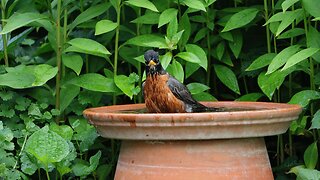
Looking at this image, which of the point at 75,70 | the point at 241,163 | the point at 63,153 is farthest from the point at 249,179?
the point at 75,70

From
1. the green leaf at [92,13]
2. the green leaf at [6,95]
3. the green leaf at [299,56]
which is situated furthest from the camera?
the green leaf at [6,95]

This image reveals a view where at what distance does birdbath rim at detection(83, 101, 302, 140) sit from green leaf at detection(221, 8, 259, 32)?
757 millimetres

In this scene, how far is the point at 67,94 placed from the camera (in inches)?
156

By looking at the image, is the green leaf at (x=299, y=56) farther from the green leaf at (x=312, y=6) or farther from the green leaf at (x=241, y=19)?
the green leaf at (x=241, y=19)

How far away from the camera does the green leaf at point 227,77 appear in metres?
4.01

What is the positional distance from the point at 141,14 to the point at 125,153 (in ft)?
4.03

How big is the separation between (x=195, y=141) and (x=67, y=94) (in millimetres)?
1158

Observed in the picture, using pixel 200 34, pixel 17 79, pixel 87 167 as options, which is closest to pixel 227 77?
pixel 200 34

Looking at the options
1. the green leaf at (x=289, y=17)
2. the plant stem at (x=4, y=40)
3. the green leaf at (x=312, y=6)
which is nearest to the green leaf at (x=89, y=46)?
the plant stem at (x=4, y=40)

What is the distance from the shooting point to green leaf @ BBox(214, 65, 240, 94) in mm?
4008

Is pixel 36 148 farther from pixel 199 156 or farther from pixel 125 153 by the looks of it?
pixel 199 156

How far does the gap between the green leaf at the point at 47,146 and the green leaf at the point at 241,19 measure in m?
1.08

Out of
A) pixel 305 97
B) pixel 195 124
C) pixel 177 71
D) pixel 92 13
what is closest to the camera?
pixel 195 124

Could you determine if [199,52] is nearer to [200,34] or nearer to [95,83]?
[200,34]
